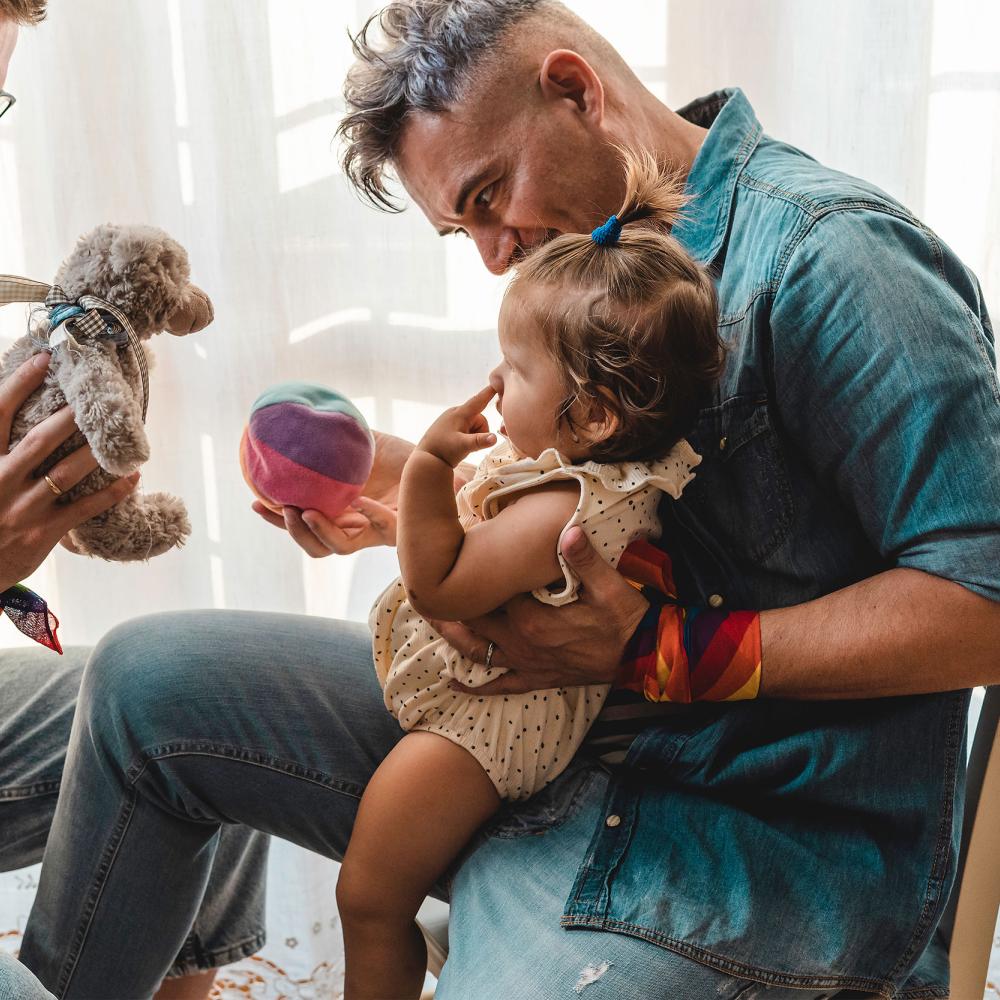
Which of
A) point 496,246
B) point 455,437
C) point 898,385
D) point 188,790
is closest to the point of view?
point 898,385

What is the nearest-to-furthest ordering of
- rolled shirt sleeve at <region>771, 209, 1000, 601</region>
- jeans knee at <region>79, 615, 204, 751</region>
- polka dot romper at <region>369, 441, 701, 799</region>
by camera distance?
1. rolled shirt sleeve at <region>771, 209, 1000, 601</region>
2. polka dot romper at <region>369, 441, 701, 799</region>
3. jeans knee at <region>79, 615, 204, 751</region>

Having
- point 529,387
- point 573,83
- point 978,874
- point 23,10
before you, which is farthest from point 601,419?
point 23,10

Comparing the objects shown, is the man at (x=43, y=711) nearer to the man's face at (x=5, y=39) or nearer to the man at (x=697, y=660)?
the man's face at (x=5, y=39)

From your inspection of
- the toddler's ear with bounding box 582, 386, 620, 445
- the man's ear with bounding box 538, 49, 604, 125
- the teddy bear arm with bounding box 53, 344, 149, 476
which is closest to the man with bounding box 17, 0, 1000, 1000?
the man's ear with bounding box 538, 49, 604, 125

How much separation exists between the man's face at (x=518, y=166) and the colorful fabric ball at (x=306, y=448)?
276 millimetres

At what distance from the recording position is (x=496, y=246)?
47.7 inches

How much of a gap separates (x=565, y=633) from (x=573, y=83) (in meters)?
0.60

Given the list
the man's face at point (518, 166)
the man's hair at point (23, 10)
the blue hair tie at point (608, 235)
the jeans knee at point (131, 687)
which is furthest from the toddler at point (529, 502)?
the man's hair at point (23, 10)

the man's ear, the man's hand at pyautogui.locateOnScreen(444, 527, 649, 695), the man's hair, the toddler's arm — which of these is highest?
the man's hair

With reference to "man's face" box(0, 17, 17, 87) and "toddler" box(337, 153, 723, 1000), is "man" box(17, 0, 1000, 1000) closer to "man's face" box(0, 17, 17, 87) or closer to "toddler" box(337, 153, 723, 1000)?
"toddler" box(337, 153, 723, 1000)

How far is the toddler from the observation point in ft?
3.04

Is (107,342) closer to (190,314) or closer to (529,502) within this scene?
(190,314)

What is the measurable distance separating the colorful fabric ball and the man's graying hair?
32 centimetres

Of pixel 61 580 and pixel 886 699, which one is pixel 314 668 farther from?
pixel 61 580
